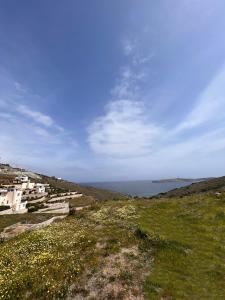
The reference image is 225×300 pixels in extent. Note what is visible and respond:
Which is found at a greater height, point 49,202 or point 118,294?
point 49,202

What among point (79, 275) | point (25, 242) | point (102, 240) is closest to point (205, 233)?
point (102, 240)

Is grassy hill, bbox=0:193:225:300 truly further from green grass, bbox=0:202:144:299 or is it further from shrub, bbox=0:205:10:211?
shrub, bbox=0:205:10:211

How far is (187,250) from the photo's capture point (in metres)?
22.3

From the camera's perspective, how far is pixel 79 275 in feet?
62.5

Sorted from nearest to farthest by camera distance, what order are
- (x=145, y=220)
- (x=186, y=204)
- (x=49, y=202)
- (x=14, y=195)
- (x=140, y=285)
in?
(x=140, y=285)
(x=145, y=220)
(x=186, y=204)
(x=14, y=195)
(x=49, y=202)

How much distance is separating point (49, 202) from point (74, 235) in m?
83.1

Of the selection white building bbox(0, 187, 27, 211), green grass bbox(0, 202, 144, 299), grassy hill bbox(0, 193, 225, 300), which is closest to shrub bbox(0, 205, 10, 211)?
white building bbox(0, 187, 27, 211)

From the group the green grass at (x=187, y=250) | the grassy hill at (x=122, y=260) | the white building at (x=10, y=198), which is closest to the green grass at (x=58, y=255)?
the grassy hill at (x=122, y=260)

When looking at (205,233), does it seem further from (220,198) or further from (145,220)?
(220,198)

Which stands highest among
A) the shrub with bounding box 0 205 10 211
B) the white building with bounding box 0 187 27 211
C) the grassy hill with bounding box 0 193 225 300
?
the white building with bounding box 0 187 27 211

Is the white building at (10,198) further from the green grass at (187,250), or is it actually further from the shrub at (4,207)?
the green grass at (187,250)

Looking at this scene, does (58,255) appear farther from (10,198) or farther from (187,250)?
(10,198)

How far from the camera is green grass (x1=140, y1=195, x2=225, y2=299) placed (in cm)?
1697

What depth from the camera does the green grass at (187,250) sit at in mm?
16969
